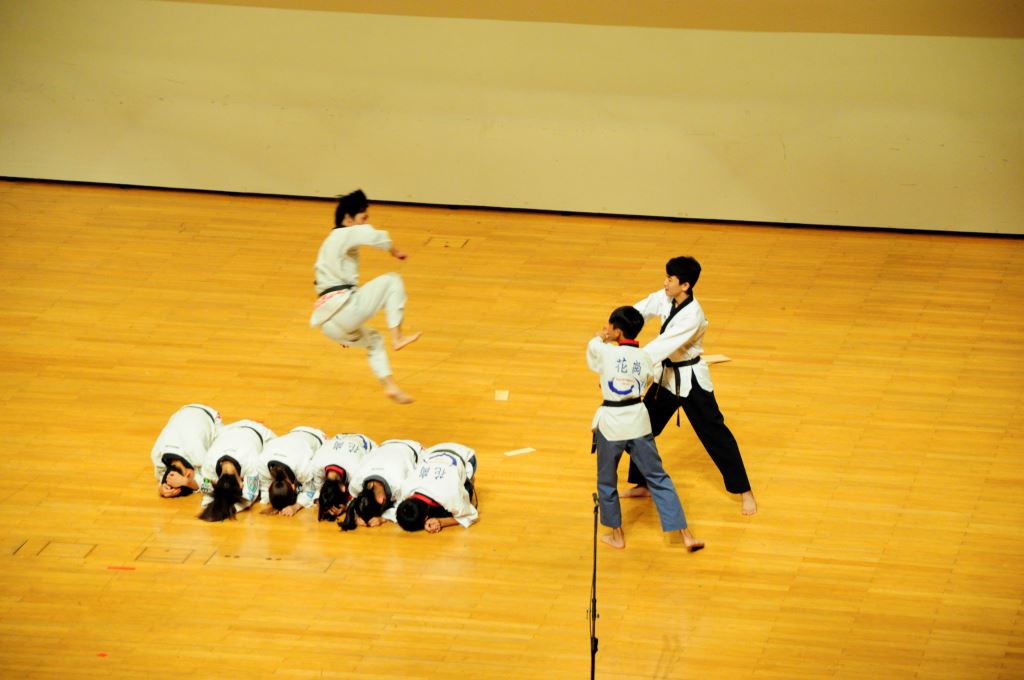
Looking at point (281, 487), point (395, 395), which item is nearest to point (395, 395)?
point (395, 395)

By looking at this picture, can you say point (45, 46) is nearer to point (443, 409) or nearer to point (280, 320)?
point (280, 320)

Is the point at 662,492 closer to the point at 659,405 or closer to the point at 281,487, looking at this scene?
the point at 659,405

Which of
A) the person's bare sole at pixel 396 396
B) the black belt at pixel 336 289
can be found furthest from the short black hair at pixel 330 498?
→ the black belt at pixel 336 289

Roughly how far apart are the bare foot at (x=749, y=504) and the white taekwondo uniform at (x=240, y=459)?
2336mm

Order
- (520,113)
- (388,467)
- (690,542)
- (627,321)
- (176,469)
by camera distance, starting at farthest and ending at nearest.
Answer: (520,113) → (176,469) → (388,467) → (690,542) → (627,321)

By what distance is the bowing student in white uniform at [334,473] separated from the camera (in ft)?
18.5

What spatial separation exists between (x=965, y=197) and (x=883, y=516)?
444cm

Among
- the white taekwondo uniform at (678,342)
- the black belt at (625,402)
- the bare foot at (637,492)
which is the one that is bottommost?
the bare foot at (637,492)

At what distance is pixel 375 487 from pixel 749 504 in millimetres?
1769

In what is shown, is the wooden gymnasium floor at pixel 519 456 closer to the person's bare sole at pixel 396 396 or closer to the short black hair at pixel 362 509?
the short black hair at pixel 362 509

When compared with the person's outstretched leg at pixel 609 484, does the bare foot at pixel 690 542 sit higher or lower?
lower

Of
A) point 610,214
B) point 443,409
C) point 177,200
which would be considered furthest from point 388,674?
point 177,200

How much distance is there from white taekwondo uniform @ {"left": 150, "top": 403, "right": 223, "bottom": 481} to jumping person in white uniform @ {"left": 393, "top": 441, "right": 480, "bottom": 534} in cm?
100

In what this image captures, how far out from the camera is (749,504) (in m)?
5.64
